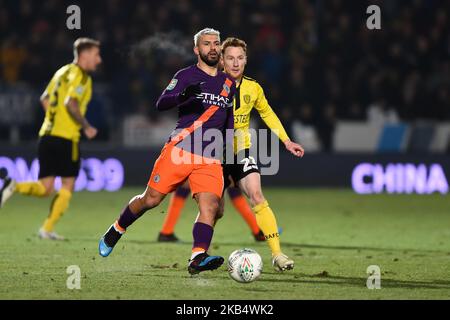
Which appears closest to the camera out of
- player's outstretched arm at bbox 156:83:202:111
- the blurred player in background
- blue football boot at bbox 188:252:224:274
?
blue football boot at bbox 188:252:224:274

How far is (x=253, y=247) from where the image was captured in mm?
10586

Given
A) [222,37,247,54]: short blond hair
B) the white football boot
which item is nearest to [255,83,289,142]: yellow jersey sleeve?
[222,37,247,54]: short blond hair

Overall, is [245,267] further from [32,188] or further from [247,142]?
[32,188]

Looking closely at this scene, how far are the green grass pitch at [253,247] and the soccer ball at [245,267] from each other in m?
0.07

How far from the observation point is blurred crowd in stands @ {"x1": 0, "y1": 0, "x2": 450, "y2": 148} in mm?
18359

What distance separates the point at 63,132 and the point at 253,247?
2.45 meters

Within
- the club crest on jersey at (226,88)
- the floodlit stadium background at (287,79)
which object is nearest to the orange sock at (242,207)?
the club crest on jersey at (226,88)

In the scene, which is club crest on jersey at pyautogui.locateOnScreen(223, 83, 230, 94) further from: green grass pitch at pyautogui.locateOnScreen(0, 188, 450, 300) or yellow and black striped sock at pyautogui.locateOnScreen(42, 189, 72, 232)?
yellow and black striped sock at pyautogui.locateOnScreen(42, 189, 72, 232)

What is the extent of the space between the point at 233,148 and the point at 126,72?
9.77 m

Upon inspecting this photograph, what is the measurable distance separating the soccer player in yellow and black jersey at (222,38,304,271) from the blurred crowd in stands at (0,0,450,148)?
29.3ft

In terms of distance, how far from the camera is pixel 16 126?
17938 mm

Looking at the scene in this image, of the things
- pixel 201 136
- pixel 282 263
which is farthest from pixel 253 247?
pixel 201 136

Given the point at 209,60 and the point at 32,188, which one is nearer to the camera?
the point at 209,60
